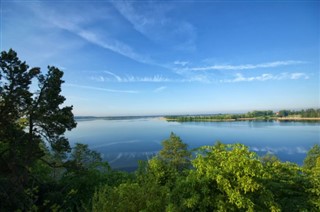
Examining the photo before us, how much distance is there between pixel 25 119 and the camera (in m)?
13.5

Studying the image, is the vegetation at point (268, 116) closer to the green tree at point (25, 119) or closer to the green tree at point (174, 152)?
the green tree at point (174, 152)

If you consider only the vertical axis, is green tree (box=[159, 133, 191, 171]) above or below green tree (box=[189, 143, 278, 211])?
below

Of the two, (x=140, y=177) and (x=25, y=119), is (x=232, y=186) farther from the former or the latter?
(x=25, y=119)

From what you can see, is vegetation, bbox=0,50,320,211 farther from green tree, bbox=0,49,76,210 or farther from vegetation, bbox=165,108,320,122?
vegetation, bbox=165,108,320,122

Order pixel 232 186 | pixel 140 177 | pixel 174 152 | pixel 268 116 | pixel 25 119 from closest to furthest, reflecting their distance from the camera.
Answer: pixel 232 186, pixel 140 177, pixel 25 119, pixel 174 152, pixel 268 116

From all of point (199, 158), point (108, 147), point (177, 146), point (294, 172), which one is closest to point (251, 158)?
point (199, 158)

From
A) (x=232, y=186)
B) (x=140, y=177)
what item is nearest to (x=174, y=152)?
(x=140, y=177)

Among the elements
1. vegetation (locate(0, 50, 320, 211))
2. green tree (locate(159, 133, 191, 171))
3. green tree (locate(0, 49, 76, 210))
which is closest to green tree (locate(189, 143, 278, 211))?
vegetation (locate(0, 50, 320, 211))

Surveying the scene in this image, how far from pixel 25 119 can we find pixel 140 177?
8971 millimetres

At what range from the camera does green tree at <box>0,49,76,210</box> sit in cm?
1121

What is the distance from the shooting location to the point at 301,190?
8.03 meters

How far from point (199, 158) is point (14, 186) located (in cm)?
643

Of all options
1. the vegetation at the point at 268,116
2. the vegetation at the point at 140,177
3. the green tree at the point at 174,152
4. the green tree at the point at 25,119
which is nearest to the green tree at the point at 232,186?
the vegetation at the point at 140,177

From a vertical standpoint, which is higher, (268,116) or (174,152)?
(268,116)
